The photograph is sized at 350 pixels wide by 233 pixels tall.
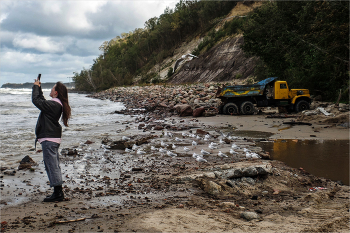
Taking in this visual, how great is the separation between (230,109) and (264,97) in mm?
2071

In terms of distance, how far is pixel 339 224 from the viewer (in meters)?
3.69

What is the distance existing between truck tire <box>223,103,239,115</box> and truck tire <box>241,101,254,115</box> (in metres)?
0.37

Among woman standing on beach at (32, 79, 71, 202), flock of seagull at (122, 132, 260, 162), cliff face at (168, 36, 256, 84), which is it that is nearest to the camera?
woman standing on beach at (32, 79, 71, 202)

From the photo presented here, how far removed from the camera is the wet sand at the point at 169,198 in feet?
11.6

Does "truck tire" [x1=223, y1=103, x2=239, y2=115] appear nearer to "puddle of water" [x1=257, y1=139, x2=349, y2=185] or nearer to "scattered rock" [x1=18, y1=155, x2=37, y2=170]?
"puddle of water" [x1=257, y1=139, x2=349, y2=185]

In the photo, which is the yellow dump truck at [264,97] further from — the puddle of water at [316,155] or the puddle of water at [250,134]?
the puddle of water at [316,155]

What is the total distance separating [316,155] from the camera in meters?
7.52

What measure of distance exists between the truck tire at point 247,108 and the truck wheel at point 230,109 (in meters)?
0.39

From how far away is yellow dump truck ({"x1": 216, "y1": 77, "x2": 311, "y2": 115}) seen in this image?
1658 centimetres

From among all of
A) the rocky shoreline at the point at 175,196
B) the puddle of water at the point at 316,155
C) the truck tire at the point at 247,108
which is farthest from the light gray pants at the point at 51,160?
the truck tire at the point at 247,108

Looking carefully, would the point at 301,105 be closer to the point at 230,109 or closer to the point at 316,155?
the point at 230,109

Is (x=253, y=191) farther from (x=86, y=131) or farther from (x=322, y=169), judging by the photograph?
(x=86, y=131)

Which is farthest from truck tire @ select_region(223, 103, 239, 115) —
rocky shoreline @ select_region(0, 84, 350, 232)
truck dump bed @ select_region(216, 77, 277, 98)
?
rocky shoreline @ select_region(0, 84, 350, 232)

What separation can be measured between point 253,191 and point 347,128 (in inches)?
320
